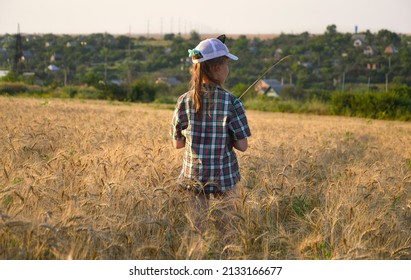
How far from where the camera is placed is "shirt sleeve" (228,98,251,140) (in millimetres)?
3617

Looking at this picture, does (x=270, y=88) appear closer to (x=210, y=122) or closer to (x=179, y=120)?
(x=179, y=120)

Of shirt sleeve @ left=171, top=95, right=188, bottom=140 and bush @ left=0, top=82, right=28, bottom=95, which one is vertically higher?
shirt sleeve @ left=171, top=95, right=188, bottom=140

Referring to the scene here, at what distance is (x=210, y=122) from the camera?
3.61m

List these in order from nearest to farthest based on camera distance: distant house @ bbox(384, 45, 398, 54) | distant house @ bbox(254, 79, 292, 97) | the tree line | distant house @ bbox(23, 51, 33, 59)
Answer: distant house @ bbox(384, 45, 398, 54) < the tree line < distant house @ bbox(23, 51, 33, 59) < distant house @ bbox(254, 79, 292, 97)

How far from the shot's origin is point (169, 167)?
16.0 feet

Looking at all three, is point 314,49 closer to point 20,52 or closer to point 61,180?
point 20,52

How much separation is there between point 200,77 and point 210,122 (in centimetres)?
31

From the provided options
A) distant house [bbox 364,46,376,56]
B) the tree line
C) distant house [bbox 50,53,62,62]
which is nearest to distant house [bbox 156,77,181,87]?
the tree line

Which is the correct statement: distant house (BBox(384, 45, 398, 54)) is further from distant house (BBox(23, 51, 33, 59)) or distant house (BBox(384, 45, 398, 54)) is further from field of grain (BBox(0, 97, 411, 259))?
field of grain (BBox(0, 97, 411, 259))

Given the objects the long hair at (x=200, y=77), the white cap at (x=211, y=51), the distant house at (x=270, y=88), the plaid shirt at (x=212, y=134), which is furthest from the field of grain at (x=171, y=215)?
the distant house at (x=270, y=88)

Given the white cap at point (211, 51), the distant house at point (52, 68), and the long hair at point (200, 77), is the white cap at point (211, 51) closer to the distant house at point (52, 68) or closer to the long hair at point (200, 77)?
the long hair at point (200, 77)

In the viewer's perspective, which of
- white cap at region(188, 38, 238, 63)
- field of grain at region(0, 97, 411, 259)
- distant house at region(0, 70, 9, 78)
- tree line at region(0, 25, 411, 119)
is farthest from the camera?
tree line at region(0, 25, 411, 119)

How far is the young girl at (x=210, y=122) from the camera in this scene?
3.55 metres
